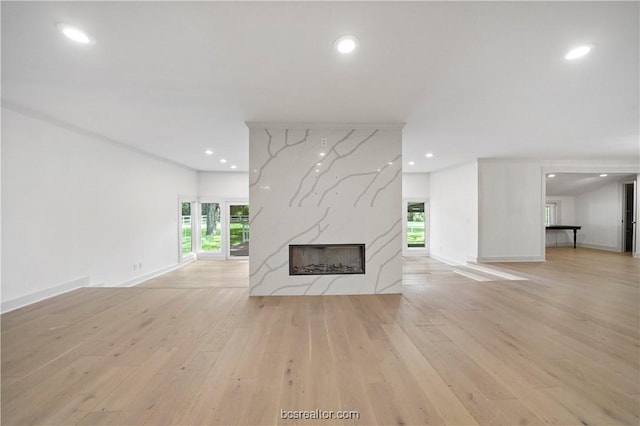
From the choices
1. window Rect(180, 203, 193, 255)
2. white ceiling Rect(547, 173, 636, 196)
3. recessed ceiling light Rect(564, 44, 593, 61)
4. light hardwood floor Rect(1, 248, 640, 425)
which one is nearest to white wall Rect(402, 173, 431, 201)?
white ceiling Rect(547, 173, 636, 196)

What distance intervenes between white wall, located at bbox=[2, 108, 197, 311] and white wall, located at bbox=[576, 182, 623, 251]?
525 inches

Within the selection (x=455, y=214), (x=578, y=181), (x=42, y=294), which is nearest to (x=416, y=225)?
(x=455, y=214)

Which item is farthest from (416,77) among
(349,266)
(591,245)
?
(591,245)

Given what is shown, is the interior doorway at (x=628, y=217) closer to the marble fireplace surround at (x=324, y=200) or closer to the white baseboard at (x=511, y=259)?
the white baseboard at (x=511, y=259)

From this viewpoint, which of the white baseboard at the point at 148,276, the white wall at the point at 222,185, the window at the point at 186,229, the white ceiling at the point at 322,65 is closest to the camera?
the white ceiling at the point at 322,65

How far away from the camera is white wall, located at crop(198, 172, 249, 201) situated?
7.74 meters

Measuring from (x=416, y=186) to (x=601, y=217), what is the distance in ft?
20.1

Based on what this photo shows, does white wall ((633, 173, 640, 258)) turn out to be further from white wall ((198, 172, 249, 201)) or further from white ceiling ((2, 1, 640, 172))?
white wall ((198, 172, 249, 201))

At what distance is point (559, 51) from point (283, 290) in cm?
373

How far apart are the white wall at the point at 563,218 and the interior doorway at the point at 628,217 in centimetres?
131

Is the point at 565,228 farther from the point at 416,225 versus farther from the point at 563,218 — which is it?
the point at 416,225

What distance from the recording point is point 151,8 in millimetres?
1482

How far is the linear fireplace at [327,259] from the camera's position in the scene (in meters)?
3.51

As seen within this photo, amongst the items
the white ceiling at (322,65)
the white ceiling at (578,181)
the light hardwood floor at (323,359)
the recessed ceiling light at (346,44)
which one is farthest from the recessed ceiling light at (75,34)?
the white ceiling at (578,181)
